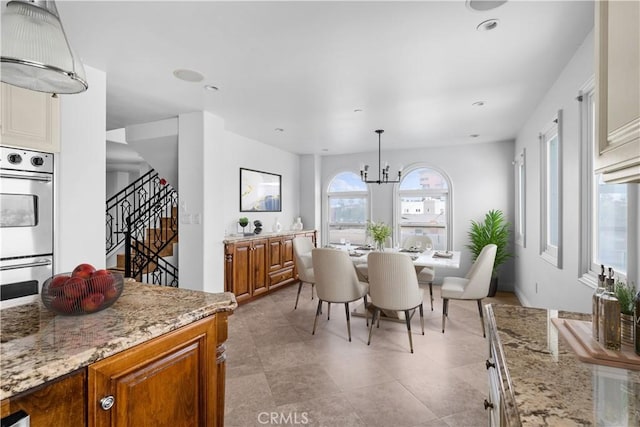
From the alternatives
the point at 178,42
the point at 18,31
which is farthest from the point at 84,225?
the point at 18,31

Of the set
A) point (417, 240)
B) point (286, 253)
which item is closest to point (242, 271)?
point (286, 253)

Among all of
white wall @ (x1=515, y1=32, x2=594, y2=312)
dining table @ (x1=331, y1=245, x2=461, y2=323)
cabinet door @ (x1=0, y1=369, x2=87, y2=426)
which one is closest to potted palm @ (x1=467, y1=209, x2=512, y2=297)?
white wall @ (x1=515, y1=32, x2=594, y2=312)

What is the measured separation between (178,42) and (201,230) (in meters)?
2.26

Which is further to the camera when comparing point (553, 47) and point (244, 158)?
point (244, 158)

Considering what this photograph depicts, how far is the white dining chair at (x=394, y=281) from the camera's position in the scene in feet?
9.65

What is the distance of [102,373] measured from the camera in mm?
908

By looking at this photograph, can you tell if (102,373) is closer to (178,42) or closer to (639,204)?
(178,42)

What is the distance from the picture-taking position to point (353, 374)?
8.48 ft

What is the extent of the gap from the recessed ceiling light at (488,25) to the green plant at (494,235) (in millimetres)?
3811

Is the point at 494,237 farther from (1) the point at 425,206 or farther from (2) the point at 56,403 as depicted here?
(2) the point at 56,403

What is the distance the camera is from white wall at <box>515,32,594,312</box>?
2.32 m

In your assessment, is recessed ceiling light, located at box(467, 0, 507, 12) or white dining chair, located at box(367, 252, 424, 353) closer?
recessed ceiling light, located at box(467, 0, 507, 12)

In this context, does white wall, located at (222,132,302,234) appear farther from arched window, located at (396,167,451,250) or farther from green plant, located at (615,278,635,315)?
green plant, located at (615,278,635,315)

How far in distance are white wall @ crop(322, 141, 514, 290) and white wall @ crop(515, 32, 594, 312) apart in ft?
5.67
